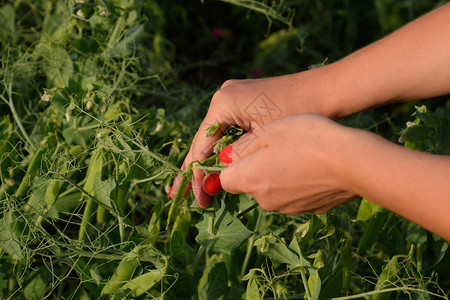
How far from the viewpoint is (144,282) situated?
84 cm

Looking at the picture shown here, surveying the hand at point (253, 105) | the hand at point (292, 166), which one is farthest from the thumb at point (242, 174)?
the hand at point (253, 105)

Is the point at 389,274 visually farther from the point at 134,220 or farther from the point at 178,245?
the point at 134,220

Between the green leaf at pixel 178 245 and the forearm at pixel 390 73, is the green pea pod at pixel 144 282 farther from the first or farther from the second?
the forearm at pixel 390 73

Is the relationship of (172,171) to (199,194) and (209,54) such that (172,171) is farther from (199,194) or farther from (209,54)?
(209,54)

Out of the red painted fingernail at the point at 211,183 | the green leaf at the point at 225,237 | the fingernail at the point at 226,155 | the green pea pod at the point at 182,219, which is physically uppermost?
the fingernail at the point at 226,155

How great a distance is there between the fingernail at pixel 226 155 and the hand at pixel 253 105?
0.22 feet

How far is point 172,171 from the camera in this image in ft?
3.03

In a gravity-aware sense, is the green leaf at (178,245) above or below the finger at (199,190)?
below

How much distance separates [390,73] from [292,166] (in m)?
0.30

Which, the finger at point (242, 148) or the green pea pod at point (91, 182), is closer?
the finger at point (242, 148)

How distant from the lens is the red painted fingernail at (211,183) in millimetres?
864

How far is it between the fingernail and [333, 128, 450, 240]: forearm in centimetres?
20

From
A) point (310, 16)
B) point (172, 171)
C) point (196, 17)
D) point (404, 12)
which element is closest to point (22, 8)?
point (196, 17)

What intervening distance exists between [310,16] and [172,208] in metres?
1.68
